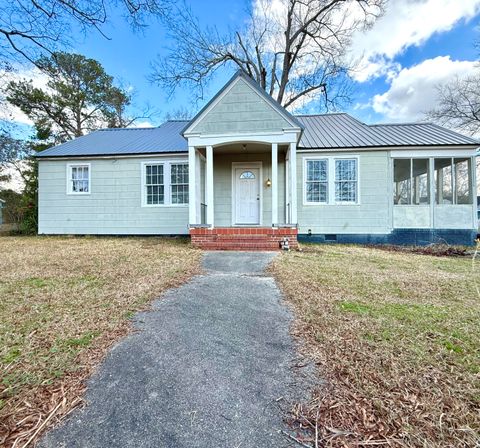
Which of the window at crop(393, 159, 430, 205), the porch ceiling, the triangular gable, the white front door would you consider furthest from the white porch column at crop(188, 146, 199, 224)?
the window at crop(393, 159, 430, 205)

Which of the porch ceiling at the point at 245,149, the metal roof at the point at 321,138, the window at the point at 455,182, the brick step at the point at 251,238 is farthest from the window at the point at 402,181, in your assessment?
the brick step at the point at 251,238

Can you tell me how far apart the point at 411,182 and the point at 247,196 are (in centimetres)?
632

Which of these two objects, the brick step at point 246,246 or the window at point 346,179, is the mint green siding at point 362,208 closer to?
the window at point 346,179

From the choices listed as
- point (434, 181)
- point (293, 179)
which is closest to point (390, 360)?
point (293, 179)

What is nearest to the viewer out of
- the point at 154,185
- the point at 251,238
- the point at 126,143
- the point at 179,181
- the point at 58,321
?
the point at 58,321

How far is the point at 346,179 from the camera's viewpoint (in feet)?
34.0

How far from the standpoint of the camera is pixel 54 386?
5.98ft

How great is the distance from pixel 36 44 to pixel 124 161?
14.9ft

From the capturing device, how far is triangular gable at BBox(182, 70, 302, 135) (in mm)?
8195

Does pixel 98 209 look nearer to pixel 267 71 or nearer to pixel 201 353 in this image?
pixel 201 353

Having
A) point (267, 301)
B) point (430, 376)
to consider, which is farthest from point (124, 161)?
point (430, 376)

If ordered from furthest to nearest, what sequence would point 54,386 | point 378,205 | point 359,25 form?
point 359,25 → point 378,205 → point 54,386

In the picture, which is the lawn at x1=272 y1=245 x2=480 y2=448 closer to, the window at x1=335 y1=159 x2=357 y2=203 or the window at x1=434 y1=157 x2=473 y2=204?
the window at x1=335 y1=159 x2=357 y2=203

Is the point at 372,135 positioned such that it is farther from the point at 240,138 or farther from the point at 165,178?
the point at 165,178
